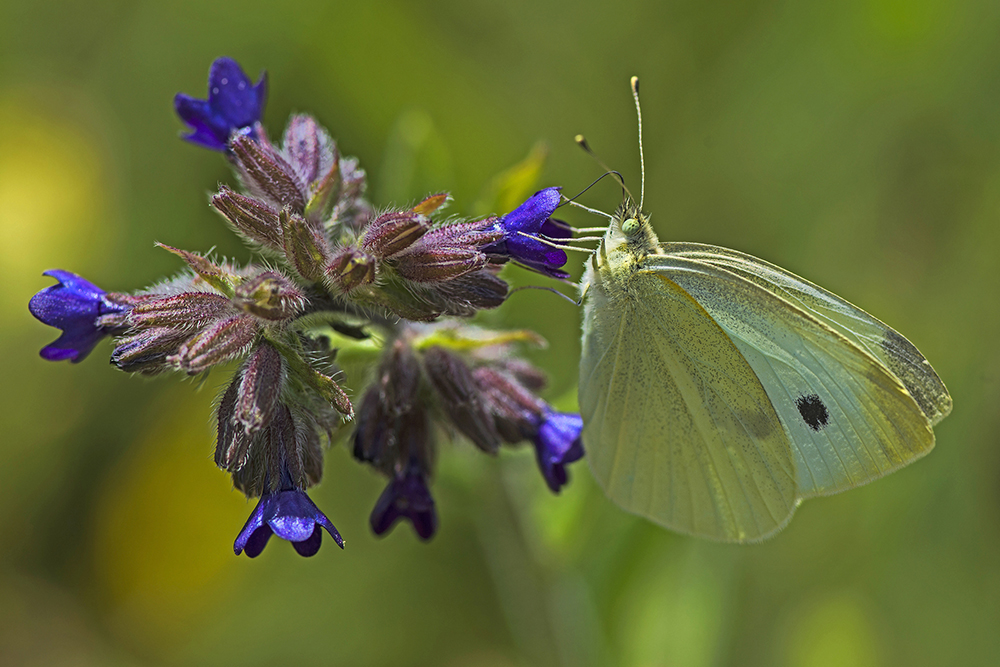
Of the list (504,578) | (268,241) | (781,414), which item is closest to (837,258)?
(781,414)

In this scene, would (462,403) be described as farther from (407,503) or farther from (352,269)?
(352,269)

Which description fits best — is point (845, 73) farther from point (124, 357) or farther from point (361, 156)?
point (124, 357)

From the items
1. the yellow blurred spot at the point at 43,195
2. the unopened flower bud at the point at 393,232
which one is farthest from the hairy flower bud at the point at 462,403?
the yellow blurred spot at the point at 43,195

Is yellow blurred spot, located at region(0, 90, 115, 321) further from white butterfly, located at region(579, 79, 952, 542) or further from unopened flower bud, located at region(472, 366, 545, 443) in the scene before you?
white butterfly, located at region(579, 79, 952, 542)

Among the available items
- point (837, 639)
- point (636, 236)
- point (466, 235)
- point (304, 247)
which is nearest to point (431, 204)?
point (466, 235)

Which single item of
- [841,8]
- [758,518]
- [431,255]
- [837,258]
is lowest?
[758,518]

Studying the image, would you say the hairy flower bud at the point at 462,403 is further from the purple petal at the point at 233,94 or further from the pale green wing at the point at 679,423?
the purple petal at the point at 233,94
